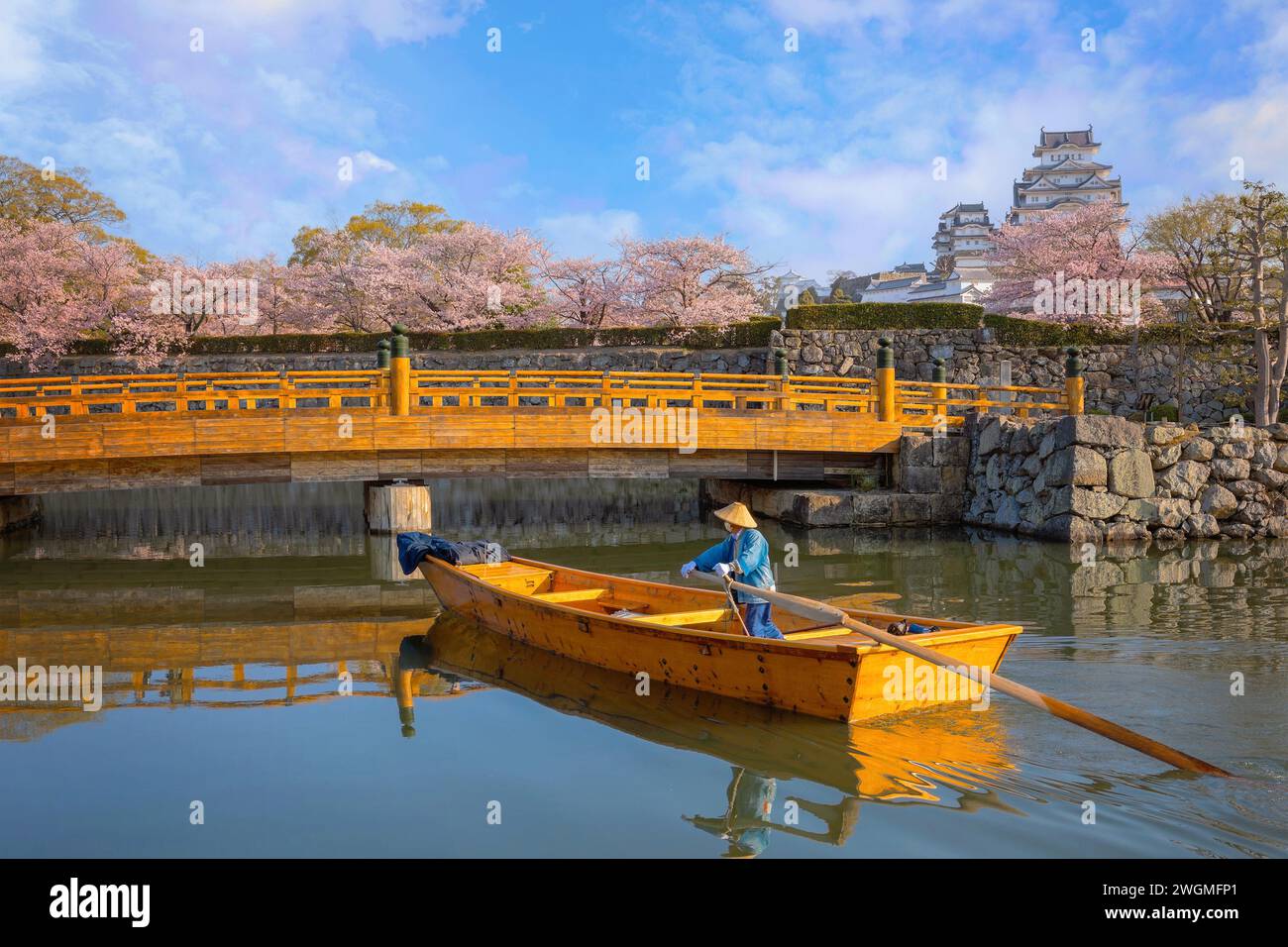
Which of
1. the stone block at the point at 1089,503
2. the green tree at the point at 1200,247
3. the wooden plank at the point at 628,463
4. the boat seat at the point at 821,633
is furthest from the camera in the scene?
the green tree at the point at 1200,247

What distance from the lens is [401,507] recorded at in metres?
17.2

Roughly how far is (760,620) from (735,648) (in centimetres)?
85

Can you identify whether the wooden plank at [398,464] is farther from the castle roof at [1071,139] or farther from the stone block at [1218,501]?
the castle roof at [1071,139]

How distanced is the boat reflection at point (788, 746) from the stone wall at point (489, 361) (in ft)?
75.0

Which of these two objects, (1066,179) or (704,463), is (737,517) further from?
(1066,179)

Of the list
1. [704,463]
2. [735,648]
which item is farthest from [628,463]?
[735,648]

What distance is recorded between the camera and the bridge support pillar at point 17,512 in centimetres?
2008

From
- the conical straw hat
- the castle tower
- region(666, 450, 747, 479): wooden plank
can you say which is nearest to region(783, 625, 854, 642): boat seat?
the conical straw hat

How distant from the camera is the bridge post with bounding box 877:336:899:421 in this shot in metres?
18.8

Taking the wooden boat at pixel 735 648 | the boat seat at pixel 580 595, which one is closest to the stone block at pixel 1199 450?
the wooden boat at pixel 735 648

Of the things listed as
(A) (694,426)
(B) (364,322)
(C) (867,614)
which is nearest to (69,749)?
(C) (867,614)

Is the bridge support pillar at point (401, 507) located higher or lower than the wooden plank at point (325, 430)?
lower

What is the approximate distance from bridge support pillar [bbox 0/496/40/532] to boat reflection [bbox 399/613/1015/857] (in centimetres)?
1624

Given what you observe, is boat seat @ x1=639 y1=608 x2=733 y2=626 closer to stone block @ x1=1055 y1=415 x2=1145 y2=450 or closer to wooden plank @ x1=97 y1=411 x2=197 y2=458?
stone block @ x1=1055 y1=415 x2=1145 y2=450
